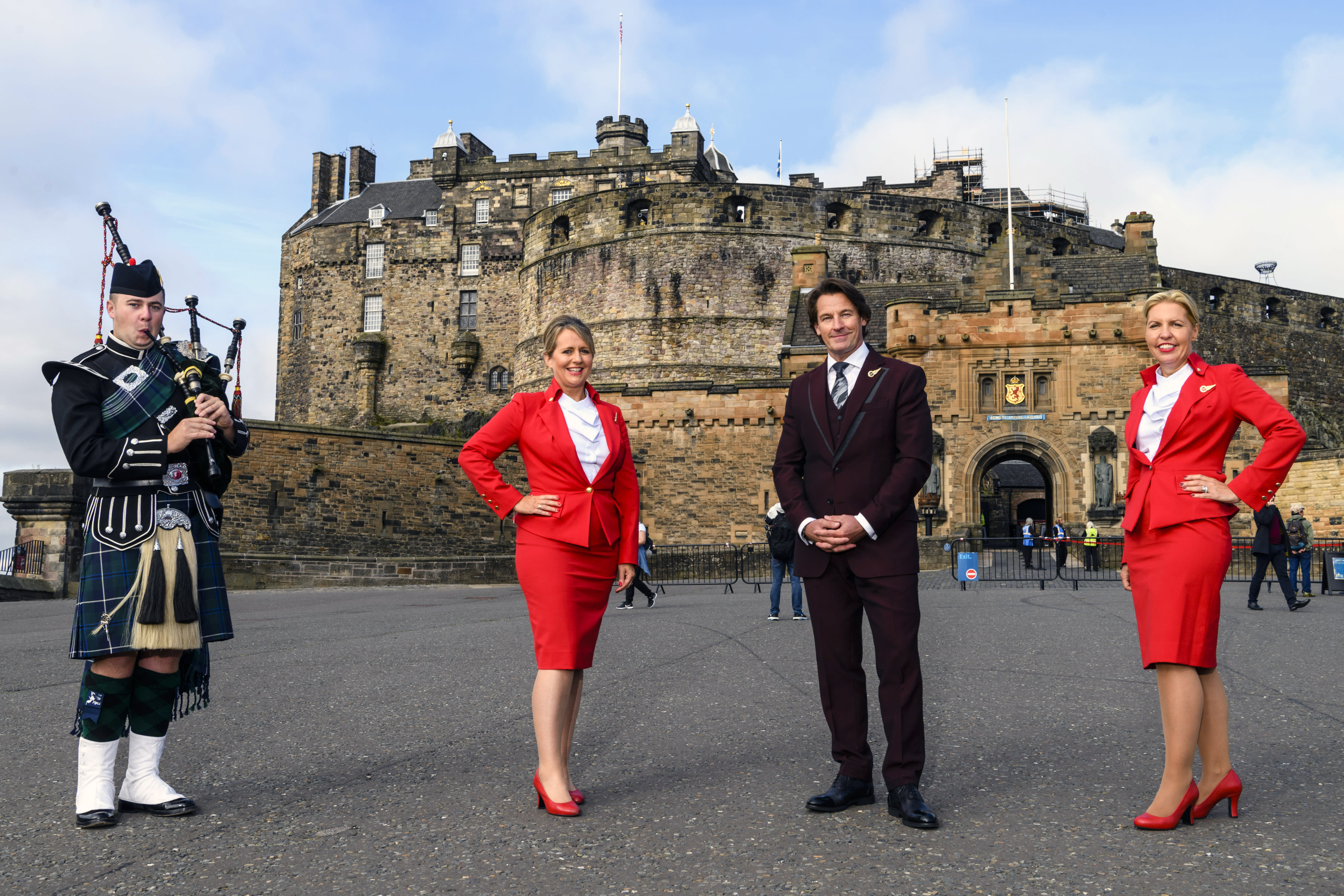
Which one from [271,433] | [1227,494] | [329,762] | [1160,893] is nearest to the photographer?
[1160,893]

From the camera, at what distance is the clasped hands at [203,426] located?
3.60 m

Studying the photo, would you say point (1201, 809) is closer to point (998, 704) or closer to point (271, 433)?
point (998, 704)

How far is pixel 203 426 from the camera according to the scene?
3.65 meters

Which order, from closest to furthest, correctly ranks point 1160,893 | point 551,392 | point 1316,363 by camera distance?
point 1160,893
point 551,392
point 1316,363

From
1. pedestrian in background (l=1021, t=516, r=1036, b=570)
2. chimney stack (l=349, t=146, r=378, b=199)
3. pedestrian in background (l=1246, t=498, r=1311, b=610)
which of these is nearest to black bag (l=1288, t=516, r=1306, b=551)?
pedestrian in background (l=1246, t=498, r=1311, b=610)

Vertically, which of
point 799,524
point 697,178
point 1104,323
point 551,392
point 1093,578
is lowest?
point 1093,578

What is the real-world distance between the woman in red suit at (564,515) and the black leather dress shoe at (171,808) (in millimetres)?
1138

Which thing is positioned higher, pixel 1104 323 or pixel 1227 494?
pixel 1104 323

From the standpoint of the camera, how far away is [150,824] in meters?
3.48

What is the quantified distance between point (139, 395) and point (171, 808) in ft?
4.52

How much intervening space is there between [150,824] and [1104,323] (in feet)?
86.7

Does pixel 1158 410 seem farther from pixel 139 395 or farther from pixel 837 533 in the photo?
pixel 139 395

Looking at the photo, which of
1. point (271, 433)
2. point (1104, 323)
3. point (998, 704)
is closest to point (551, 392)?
point (998, 704)

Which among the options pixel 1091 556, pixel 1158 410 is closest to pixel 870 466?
pixel 1158 410
